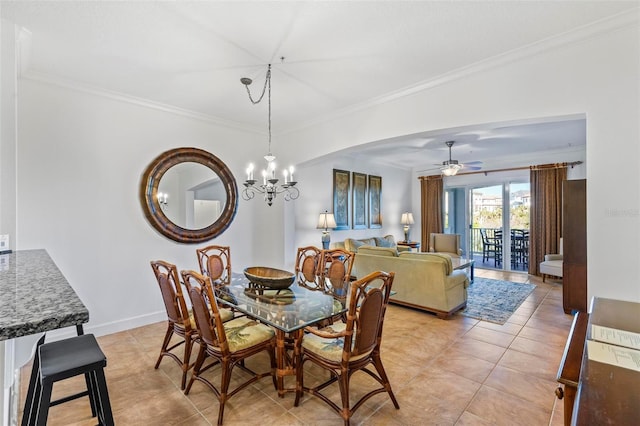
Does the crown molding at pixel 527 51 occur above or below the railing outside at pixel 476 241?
above

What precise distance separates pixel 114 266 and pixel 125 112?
1.81 metres

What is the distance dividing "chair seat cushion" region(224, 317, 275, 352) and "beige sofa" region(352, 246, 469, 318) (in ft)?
6.84

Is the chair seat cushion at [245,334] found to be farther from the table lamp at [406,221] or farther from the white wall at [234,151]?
the table lamp at [406,221]

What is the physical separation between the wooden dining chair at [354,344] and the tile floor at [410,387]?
0.55 ft

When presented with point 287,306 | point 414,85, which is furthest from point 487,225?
point 287,306

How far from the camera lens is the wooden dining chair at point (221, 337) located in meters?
1.99

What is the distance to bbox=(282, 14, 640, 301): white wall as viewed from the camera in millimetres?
2141

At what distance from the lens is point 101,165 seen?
3.41 m

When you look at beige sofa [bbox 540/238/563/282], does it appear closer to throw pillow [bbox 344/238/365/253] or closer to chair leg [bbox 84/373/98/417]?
throw pillow [bbox 344/238/365/253]

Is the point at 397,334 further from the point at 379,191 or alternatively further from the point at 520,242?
the point at 520,242

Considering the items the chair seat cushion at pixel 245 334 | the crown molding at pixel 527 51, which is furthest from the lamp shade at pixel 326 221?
the chair seat cushion at pixel 245 334

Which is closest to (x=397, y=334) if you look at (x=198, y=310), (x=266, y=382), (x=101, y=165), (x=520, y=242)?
(x=266, y=382)

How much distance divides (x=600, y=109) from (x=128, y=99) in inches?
180

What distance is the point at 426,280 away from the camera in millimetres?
4094
